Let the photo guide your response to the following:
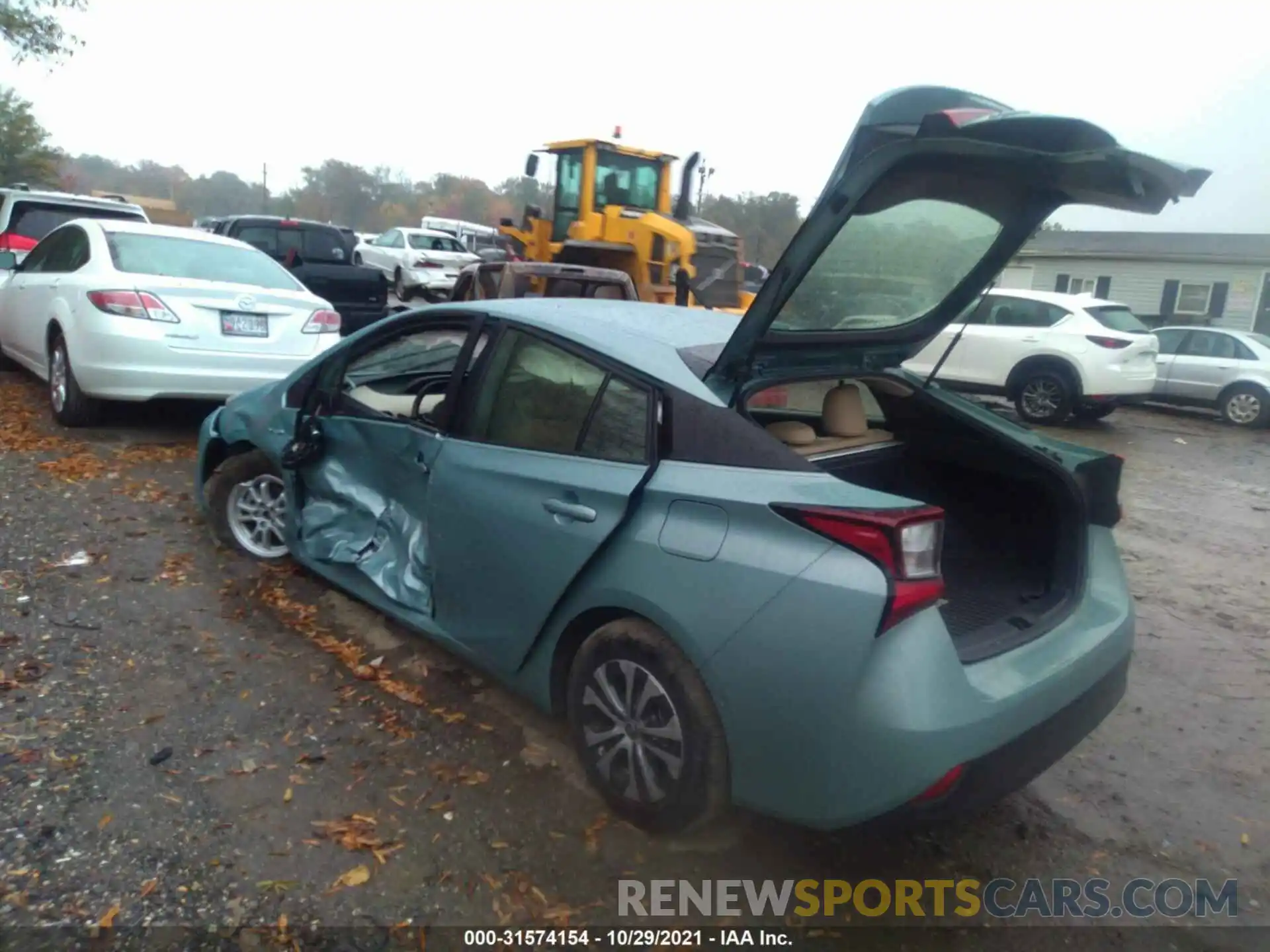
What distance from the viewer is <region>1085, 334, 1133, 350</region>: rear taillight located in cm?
1204

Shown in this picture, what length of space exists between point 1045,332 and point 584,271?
6.30 meters

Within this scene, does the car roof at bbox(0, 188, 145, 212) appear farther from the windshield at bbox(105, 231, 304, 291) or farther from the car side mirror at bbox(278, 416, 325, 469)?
the car side mirror at bbox(278, 416, 325, 469)

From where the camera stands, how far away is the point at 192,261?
23.8 ft

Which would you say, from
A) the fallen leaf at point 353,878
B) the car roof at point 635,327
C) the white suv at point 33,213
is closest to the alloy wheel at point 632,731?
the fallen leaf at point 353,878

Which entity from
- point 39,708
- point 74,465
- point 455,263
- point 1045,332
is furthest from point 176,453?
point 455,263

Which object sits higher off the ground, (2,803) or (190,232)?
(190,232)

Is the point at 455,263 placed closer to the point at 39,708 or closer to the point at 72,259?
the point at 72,259

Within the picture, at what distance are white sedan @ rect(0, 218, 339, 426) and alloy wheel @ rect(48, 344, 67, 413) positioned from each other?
11mm

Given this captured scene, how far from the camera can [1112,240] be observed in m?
32.3

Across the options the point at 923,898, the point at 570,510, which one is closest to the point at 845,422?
the point at 570,510

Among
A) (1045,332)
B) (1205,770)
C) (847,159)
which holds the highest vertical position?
(847,159)

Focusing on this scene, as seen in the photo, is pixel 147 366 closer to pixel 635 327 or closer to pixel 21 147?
pixel 635 327

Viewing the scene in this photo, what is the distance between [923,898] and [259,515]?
3.62 metres

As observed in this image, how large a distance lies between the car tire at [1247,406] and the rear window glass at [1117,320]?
104 inches
